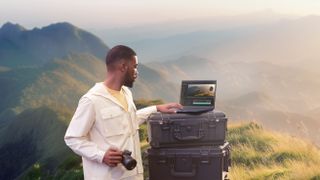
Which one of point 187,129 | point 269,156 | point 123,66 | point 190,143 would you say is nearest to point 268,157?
point 269,156

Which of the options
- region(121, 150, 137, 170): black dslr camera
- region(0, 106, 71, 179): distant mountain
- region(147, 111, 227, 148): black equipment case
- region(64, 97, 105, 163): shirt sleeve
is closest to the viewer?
region(121, 150, 137, 170): black dslr camera

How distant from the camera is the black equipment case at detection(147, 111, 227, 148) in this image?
231 inches

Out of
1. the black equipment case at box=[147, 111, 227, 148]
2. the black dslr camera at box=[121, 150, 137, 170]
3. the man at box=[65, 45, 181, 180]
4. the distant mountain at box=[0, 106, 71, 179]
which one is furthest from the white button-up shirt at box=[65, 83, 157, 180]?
the distant mountain at box=[0, 106, 71, 179]

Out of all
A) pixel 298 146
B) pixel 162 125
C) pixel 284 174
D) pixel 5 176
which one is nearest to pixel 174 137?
pixel 162 125

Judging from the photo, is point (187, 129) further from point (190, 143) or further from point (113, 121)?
point (113, 121)

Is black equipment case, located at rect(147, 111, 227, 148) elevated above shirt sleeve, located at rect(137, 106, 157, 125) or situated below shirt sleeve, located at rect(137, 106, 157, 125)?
below

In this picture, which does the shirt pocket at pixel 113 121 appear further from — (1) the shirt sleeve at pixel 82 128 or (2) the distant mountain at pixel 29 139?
(2) the distant mountain at pixel 29 139

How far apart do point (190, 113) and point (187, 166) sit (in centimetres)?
62

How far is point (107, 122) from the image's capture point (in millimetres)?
4918

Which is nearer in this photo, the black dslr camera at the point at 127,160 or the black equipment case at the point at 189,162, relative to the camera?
the black dslr camera at the point at 127,160

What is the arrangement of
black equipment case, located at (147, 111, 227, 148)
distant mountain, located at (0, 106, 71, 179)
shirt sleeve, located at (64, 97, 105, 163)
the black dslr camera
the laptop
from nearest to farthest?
the black dslr camera < shirt sleeve, located at (64, 97, 105, 163) < black equipment case, located at (147, 111, 227, 148) < the laptop < distant mountain, located at (0, 106, 71, 179)

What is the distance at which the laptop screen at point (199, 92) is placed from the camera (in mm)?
6012

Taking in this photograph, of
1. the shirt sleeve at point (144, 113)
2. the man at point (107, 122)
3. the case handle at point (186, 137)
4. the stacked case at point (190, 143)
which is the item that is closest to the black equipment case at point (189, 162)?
the stacked case at point (190, 143)

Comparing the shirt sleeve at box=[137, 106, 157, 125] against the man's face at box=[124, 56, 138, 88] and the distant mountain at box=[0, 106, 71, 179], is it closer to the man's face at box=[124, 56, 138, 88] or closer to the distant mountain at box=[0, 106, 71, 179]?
the man's face at box=[124, 56, 138, 88]
